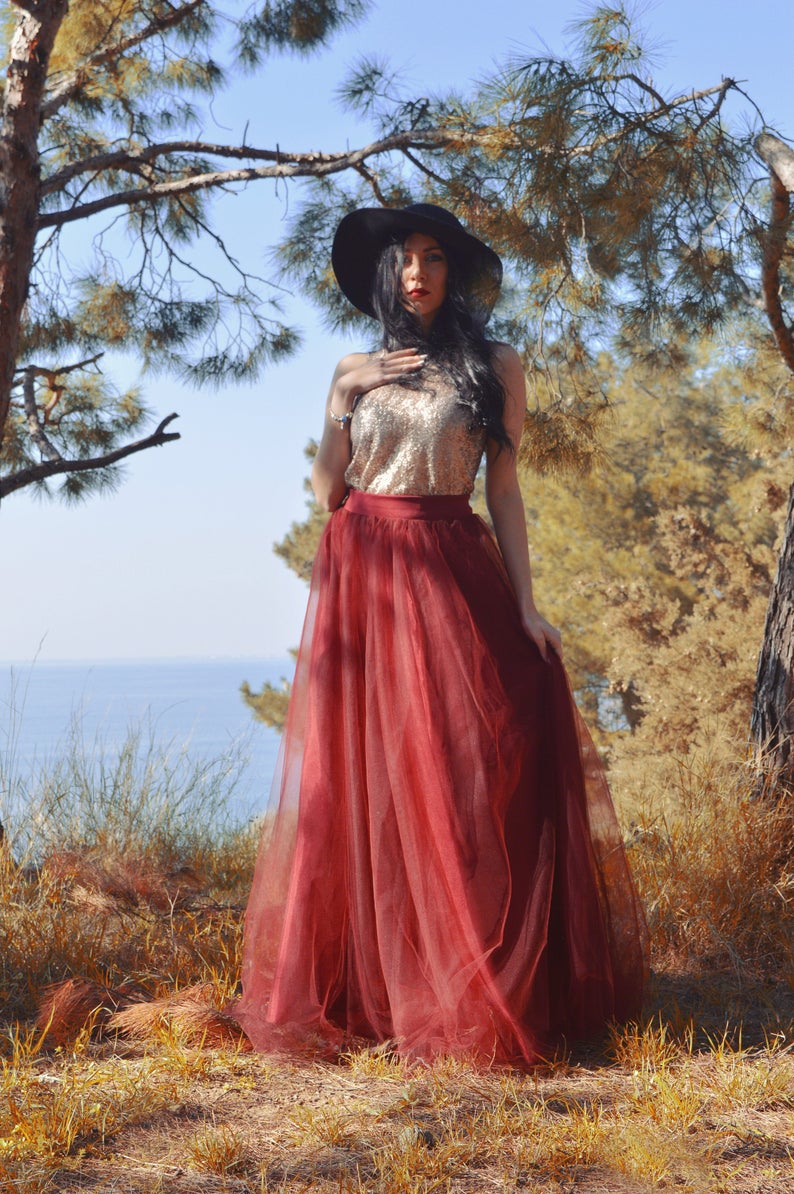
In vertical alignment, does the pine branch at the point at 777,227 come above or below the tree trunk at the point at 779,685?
above

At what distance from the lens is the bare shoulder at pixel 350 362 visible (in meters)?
2.37

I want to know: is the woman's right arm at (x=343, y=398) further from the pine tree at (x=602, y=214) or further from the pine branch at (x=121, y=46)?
the pine branch at (x=121, y=46)

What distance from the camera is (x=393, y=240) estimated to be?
2393 mm

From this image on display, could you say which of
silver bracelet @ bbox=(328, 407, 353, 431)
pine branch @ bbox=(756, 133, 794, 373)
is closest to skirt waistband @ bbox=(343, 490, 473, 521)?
silver bracelet @ bbox=(328, 407, 353, 431)

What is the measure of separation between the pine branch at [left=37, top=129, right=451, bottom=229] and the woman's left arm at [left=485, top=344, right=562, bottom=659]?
1.76m

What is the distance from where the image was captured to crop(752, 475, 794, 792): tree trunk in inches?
123

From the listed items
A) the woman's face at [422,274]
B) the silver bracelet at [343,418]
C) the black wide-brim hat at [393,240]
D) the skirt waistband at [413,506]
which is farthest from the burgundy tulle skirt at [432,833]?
the black wide-brim hat at [393,240]

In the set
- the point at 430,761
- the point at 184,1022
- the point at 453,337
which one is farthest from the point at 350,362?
the point at 184,1022

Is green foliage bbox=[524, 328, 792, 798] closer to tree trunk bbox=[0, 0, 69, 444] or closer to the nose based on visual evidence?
the nose

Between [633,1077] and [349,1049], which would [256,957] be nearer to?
[349,1049]

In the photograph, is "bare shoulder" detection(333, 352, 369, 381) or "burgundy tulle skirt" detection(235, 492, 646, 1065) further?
"bare shoulder" detection(333, 352, 369, 381)

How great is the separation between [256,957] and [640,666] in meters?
5.78

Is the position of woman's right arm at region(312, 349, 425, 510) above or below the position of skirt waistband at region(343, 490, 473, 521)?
above

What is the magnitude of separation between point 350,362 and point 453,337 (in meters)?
0.23
